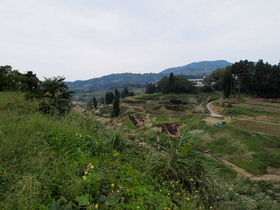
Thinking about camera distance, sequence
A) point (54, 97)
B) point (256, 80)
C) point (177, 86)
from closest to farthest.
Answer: point (54, 97), point (256, 80), point (177, 86)

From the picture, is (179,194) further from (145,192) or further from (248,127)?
(248,127)

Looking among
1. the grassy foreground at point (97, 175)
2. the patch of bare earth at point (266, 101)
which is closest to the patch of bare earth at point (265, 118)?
the patch of bare earth at point (266, 101)

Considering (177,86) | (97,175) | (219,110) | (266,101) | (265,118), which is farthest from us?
(177,86)

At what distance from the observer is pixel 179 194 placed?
2.57 metres

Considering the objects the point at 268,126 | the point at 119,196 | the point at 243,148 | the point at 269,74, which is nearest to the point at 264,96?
the point at 269,74

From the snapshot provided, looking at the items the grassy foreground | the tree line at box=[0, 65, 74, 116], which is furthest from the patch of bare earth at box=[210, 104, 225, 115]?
the tree line at box=[0, 65, 74, 116]

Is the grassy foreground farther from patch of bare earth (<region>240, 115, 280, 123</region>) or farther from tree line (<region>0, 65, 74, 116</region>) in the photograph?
patch of bare earth (<region>240, 115, 280, 123</region>)

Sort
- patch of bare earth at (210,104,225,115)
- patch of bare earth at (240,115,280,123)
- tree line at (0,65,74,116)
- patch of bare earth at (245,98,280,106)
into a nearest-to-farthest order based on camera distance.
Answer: tree line at (0,65,74,116)
patch of bare earth at (240,115,280,123)
patch of bare earth at (245,98,280,106)
patch of bare earth at (210,104,225,115)

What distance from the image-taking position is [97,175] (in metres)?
2.31

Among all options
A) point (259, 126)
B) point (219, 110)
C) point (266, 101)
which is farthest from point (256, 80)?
point (259, 126)

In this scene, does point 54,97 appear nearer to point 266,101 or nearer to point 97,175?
point 97,175

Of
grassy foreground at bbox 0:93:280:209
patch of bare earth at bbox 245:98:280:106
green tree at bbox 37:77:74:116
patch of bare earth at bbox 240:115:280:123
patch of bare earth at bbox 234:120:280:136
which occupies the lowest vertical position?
patch of bare earth at bbox 234:120:280:136

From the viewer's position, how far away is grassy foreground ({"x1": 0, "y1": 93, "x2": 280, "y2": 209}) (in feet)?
6.41

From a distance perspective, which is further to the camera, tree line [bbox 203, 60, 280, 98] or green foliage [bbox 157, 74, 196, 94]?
green foliage [bbox 157, 74, 196, 94]
